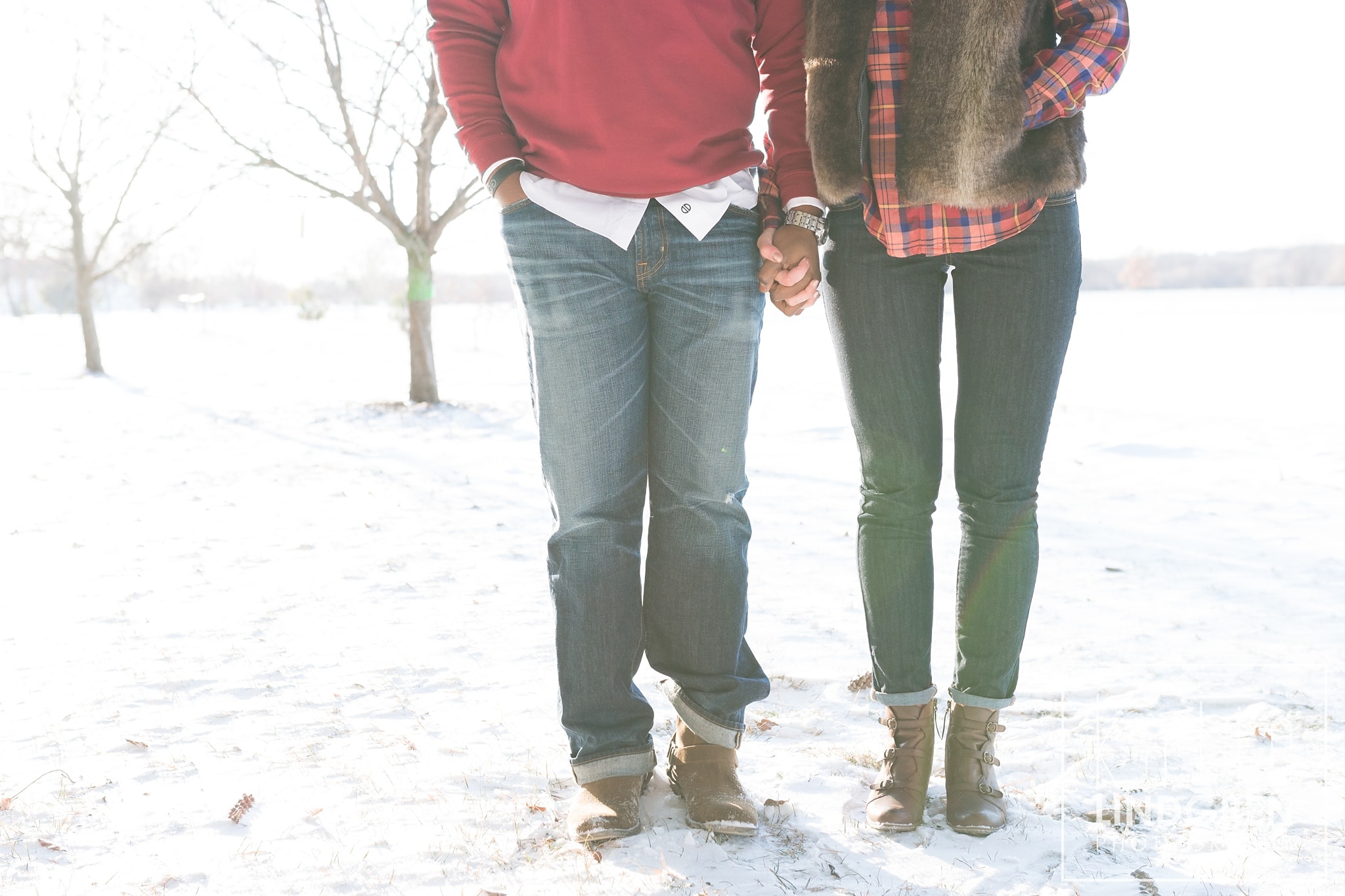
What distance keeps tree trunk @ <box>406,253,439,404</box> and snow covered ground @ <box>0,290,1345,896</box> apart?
3.01m

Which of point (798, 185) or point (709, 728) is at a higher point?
point (798, 185)

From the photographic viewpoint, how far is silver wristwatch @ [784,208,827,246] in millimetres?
1848

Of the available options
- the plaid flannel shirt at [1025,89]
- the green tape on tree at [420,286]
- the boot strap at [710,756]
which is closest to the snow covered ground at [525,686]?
the boot strap at [710,756]

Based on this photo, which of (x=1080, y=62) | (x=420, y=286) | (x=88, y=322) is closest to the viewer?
(x=1080, y=62)

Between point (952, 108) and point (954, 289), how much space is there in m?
0.37

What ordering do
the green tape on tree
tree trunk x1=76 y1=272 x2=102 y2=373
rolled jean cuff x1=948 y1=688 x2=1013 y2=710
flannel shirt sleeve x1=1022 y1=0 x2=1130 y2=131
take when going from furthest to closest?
tree trunk x1=76 y1=272 x2=102 y2=373, the green tape on tree, rolled jean cuff x1=948 y1=688 x2=1013 y2=710, flannel shirt sleeve x1=1022 y1=0 x2=1130 y2=131

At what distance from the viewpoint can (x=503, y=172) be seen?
71.3 inches

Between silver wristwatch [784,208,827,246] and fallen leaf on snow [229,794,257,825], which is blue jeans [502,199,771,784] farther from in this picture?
fallen leaf on snow [229,794,257,825]

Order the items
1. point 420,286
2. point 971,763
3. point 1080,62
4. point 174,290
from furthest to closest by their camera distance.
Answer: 1. point 174,290
2. point 420,286
3. point 971,763
4. point 1080,62

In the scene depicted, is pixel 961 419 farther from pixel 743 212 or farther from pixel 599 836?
pixel 599 836

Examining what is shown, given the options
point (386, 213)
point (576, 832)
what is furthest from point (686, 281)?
point (386, 213)

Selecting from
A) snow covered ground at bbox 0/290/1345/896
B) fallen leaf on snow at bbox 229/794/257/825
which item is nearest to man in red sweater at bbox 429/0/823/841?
snow covered ground at bbox 0/290/1345/896

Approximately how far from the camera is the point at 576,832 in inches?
70.1

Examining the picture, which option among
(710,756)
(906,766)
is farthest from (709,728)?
(906,766)
